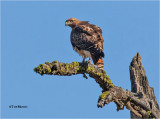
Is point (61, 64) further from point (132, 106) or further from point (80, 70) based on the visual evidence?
point (132, 106)

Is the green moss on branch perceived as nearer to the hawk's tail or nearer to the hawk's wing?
the hawk's tail

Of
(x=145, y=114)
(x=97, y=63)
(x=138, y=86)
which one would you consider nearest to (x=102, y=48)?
(x=97, y=63)

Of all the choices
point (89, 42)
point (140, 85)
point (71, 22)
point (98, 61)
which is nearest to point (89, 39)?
point (89, 42)

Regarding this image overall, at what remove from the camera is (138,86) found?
1152 cm

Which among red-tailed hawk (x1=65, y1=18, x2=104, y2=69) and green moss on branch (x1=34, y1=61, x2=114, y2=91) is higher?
red-tailed hawk (x1=65, y1=18, x2=104, y2=69)

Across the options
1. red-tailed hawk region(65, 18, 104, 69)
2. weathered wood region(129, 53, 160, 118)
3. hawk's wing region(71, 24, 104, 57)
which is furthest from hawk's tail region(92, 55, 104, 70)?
weathered wood region(129, 53, 160, 118)

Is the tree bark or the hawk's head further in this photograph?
the hawk's head

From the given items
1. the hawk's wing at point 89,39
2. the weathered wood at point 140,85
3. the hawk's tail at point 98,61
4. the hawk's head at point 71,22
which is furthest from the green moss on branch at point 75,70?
the hawk's head at point 71,22

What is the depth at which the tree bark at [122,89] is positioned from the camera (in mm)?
9211

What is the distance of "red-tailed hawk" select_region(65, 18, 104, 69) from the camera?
448 inches

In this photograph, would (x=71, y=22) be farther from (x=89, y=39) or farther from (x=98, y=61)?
(x=98, y=61)

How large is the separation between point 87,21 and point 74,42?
2.07 metres

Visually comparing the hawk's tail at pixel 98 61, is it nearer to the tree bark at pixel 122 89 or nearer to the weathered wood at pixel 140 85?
the tree bark at pixel 122 89

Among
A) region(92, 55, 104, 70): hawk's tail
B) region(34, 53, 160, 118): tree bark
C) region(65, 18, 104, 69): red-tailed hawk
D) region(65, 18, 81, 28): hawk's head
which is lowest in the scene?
region(34, 53, 160, 118): tree bark
